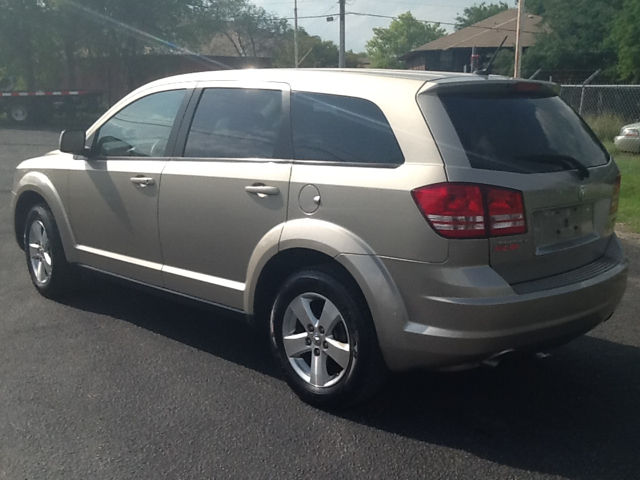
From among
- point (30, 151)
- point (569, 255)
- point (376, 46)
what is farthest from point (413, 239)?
point (376, 46)

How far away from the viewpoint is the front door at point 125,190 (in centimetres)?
505

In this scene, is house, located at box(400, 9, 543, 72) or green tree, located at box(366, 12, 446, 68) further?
green tree, located at box(366, 12, 446, 68)

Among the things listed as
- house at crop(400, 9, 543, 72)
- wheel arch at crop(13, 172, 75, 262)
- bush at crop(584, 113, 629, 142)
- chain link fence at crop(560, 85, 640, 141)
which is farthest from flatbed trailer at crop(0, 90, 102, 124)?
house at crop(400, 9, 543, 72)

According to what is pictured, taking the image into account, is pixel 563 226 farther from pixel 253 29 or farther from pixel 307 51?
pixel 253 29

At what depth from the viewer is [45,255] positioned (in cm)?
614

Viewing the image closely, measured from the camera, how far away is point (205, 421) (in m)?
3.96

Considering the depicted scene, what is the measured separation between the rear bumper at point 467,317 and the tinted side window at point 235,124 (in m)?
1.19

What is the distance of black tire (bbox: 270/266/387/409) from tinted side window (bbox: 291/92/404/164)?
0.62 meters

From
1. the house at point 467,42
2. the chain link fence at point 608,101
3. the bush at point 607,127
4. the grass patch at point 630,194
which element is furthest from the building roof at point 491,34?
the grass patch at point 630,194

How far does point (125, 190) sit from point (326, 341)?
1967 millimetres

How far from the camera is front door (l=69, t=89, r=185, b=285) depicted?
16.6 feet

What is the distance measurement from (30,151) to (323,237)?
1935 cm

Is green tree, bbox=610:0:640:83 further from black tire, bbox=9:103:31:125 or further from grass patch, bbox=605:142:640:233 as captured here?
black tire, bbox=9:103:31:125

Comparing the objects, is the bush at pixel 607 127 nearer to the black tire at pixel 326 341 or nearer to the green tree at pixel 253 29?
the black tire at pixel 326 341
